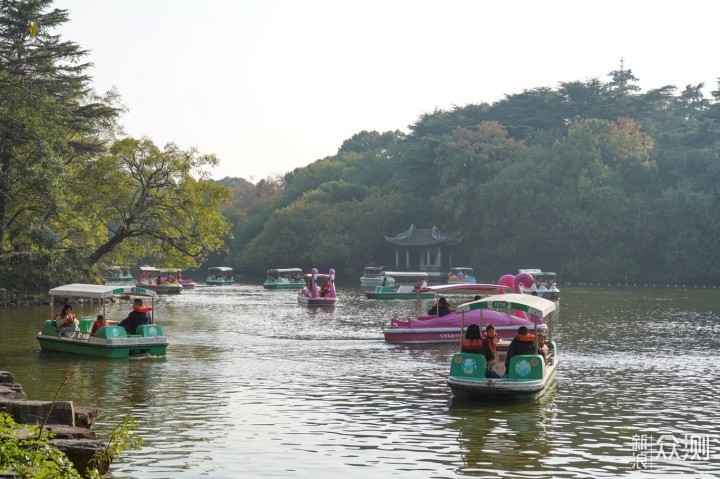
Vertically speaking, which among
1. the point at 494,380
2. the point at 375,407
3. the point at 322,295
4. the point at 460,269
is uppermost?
the point at 460,269

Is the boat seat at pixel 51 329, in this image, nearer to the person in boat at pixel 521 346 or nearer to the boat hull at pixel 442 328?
the boat hull at pixel 442 328

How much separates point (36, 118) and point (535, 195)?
2101 inches

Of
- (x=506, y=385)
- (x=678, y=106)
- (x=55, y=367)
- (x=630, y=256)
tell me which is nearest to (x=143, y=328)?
(x=55, y=367)

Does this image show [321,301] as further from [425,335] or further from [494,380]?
[494,380]

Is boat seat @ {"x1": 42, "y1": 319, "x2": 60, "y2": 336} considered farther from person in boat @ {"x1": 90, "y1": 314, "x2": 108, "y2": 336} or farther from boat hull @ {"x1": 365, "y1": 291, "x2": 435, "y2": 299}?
boat hull @ {"x1": 365, "y1": 291, "x2": 435, "y2": 299}

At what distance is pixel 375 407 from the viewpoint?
20.5m

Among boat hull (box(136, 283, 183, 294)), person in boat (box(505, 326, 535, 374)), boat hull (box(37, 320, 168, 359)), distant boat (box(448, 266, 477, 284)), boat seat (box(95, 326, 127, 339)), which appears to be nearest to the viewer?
person in boat (box(505, 326, 535, 374))

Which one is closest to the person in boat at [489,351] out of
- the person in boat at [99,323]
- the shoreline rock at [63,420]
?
the shoreline rock at [63,420]

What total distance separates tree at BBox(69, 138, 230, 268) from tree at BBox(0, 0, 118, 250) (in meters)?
2.15

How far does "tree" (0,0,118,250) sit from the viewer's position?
164ft

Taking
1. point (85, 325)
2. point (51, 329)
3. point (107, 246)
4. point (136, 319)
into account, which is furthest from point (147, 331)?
point (107, 246)

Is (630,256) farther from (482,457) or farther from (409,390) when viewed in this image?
(482,457)

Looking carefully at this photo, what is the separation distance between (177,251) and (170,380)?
35339 mm

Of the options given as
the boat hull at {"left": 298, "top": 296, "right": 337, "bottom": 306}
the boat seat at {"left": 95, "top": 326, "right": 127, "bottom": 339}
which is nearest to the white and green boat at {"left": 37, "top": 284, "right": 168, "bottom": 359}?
the boat seat at {"left": 95, "top": 326, "right": 127, "bottom": 339}
